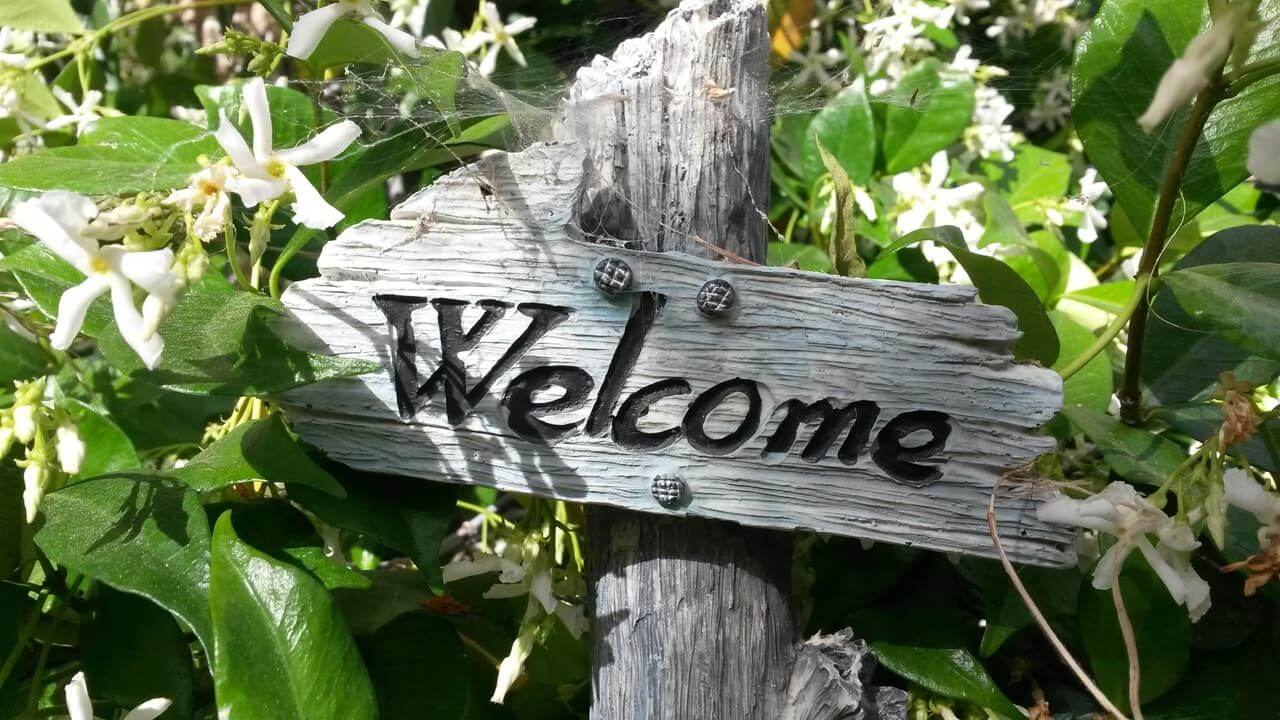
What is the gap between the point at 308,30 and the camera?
538 millimetres

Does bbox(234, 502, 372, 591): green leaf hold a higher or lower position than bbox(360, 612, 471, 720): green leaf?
higher

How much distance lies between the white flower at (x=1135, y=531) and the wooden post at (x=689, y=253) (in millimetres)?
158

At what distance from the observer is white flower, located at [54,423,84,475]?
574 millimetres

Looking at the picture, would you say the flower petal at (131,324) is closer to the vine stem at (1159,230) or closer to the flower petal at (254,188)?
the flower petal at (254,188)

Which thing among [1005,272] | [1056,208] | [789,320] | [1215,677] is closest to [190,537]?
[789,320]

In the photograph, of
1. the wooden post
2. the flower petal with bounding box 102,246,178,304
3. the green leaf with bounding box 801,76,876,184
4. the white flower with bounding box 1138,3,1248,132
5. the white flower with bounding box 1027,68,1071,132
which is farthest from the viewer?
the white flower with bounding box 1027,68,1071,132

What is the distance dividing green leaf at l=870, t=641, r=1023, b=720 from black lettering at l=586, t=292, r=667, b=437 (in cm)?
26

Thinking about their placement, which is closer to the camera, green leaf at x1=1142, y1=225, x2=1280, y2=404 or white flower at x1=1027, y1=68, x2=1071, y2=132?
green leaf at x1=1142, y1=225, x2=1280, y2=404

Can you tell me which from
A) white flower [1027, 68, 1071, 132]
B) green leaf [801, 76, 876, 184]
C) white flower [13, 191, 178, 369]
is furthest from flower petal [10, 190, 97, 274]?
white flower [1027, 68, 1071, 132]

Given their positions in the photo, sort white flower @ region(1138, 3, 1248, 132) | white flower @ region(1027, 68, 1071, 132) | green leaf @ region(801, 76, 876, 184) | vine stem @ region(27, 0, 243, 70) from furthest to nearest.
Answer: white flower @ region(1027, 68, 1071, 132)
green leaf @ region(801, 76, 876, 184)
vine stem @ region(27, 0, 243, 70)
white flower @ region(1138, 3, 1248, 132)

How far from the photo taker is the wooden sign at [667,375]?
1.72 feet

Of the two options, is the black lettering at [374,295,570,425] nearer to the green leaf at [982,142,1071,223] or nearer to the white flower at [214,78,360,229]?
the white flower at [214,78,360,229]

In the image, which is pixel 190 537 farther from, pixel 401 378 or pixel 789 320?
pixel 789 320

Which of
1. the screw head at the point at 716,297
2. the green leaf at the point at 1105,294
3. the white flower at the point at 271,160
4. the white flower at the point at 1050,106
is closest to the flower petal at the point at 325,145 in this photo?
the white flower at the point at 271,160
